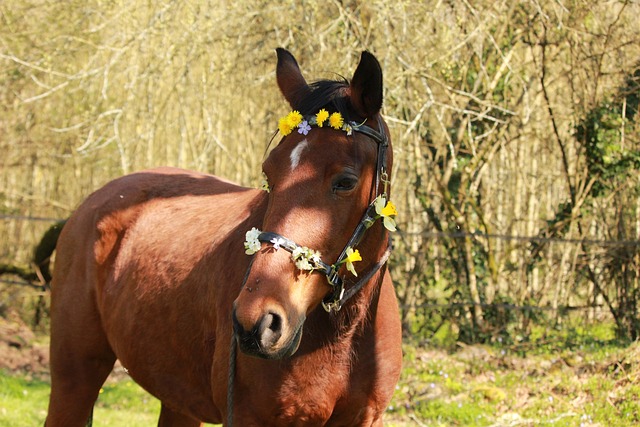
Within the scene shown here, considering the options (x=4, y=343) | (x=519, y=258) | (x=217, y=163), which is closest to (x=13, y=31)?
(x=217, y=163)

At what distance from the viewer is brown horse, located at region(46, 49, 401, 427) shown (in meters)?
2.40

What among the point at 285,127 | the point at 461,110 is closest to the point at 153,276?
the point at 285,127

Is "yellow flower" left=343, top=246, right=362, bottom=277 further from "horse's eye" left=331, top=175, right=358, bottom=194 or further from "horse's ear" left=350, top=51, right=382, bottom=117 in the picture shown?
"horse's ear" left=350, top=51, right=382, bottom=117

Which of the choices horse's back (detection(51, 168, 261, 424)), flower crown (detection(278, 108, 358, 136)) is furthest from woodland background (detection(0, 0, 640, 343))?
flower crown (detection(278, 108, 358, 136))

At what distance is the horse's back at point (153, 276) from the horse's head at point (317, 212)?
558 millimetres

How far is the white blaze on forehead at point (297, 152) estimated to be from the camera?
248 centimetres

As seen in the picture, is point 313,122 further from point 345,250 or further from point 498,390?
point 498,390

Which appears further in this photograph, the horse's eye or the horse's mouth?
the horse's eye

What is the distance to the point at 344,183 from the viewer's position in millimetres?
2486

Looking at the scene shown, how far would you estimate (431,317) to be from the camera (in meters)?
8.54

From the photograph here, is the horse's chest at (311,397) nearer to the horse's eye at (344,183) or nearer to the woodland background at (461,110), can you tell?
the horse's eye at (344,183)

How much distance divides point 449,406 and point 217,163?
5.07 metres

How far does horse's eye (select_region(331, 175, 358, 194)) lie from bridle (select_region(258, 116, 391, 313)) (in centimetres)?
15

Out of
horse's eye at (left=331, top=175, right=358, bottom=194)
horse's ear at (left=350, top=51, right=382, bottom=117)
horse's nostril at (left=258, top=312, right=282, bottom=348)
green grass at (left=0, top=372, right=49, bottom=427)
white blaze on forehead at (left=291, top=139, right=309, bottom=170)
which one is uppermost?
horse's ear at (left=350, top=51, right=382, bottom=117)
